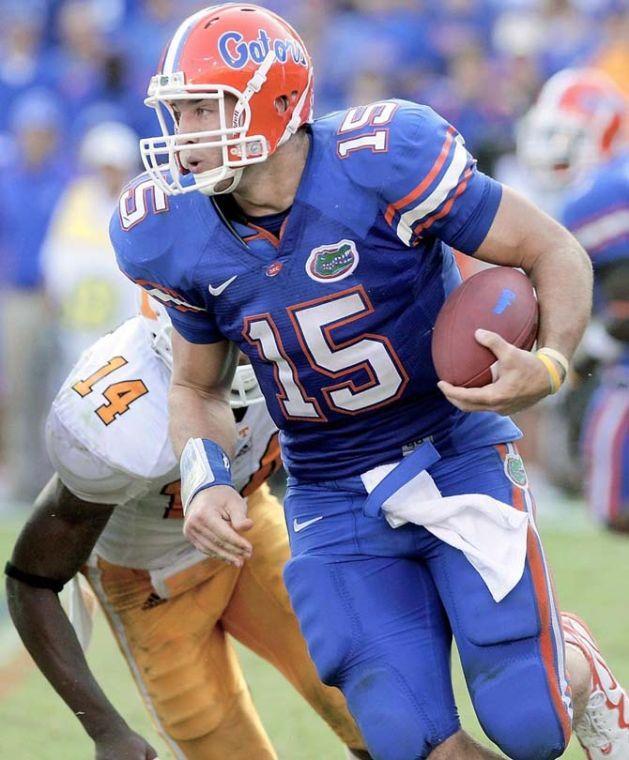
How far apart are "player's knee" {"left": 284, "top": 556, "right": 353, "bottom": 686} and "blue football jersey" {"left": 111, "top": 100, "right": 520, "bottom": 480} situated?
0.24m

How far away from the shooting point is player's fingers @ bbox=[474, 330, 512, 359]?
9.77ft

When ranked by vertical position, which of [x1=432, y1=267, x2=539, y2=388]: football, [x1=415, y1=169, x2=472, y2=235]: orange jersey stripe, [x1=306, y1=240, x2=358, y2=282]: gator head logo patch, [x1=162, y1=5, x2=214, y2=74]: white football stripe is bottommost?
[x1=432, y1=267, x2=539, y2=388]: football

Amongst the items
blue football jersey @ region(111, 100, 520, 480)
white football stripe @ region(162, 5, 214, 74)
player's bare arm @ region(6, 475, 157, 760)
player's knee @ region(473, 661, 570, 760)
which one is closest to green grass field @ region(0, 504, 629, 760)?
player's bare arm @ region(6, 475, 157, 760)

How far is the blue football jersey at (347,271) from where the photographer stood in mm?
3123

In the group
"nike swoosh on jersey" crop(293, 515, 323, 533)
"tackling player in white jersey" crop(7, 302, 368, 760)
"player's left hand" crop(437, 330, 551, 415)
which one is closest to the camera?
"player's left hand" crop(437, 330, 551, 415)

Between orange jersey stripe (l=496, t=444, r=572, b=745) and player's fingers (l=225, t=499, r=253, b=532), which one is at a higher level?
player's fingers (l=225, t=499, r=253, b=532)

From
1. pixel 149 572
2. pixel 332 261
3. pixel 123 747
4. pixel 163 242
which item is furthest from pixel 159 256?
pixel 123 747

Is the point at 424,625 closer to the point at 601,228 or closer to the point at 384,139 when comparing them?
the point at 384,139

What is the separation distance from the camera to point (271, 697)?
5012mm

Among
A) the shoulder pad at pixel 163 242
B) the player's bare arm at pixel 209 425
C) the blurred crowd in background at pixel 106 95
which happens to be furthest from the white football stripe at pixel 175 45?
the blurred crowd in background at pixel 106 95

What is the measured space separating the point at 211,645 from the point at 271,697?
3.70 ft

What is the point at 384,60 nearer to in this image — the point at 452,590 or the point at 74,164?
the point at 74,164

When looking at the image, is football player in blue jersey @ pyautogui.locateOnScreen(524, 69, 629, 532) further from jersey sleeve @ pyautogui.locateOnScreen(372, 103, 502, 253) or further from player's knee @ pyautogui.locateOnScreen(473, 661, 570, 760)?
player's knee @ pyautogui.locateOnScreen(473, 661, 570, 760)

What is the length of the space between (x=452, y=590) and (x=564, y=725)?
35 centimetres
